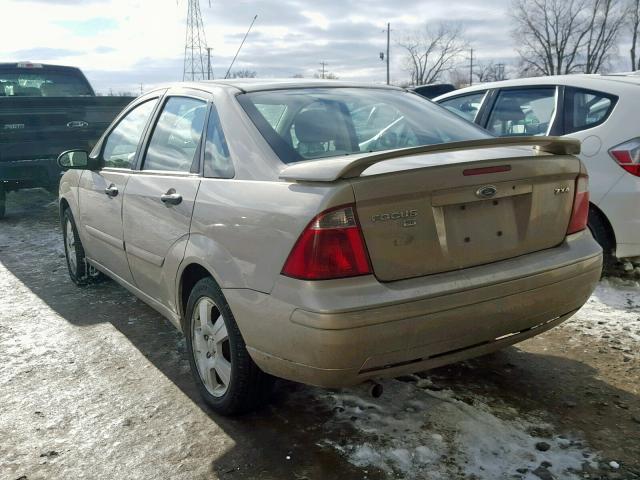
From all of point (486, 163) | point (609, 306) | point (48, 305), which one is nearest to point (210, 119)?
point (486, 163)

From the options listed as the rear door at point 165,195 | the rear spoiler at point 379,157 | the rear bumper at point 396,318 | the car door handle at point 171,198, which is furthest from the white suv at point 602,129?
the car door handle at point 171,198

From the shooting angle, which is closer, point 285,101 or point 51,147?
point 285,101

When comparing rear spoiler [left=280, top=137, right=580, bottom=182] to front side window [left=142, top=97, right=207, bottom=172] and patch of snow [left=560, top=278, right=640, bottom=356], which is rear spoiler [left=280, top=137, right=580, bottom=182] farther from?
patch of snow [left=560, top=278, right=640, bottom=356]

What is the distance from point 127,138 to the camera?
423 centimetres

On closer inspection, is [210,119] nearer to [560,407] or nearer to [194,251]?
[194,251]

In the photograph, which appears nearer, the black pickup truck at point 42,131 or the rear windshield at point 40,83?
the black pickup truck at point 42,131

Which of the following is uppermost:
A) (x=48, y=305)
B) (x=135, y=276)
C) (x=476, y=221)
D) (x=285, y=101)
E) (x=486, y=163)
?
(x=285, y=101)

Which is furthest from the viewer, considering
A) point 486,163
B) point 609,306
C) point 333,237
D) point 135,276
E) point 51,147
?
point 51,147

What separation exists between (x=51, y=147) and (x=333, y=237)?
24.1ft

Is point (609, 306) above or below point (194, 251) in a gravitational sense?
below

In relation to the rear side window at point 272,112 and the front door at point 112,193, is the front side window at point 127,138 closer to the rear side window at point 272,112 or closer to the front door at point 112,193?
the front door at point 112,193

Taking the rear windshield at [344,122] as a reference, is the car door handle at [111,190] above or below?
below

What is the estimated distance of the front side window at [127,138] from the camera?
4.00 m

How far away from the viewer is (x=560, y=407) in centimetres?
309
